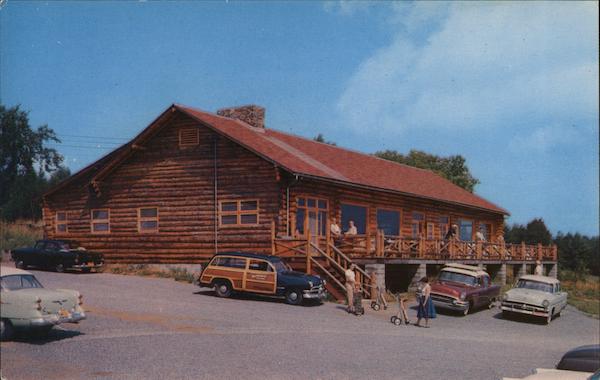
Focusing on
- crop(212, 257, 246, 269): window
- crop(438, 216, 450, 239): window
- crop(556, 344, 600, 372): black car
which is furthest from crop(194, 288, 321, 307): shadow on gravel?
crop(438, 216, 450, 239): window

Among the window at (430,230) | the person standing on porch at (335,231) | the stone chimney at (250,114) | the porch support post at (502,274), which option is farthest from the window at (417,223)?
the person standing on porch at (335,231)

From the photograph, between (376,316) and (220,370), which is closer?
(220,370)

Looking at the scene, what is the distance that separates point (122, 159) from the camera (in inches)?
1030

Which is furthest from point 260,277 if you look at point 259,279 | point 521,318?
point 521,318

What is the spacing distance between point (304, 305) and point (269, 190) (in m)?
6.24

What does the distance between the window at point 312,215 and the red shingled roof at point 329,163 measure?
58.6 inches

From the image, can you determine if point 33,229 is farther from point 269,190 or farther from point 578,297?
point 578,297

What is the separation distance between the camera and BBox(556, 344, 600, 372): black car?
42.3 ft

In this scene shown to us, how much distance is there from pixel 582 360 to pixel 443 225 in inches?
1035

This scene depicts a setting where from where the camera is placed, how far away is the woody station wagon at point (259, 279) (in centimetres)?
2108

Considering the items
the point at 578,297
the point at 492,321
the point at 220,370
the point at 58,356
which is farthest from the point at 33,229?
the point at 578,297

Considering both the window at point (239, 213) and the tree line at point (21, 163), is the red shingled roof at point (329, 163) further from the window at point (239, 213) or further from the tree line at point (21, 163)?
the tree line at point (21, 163)

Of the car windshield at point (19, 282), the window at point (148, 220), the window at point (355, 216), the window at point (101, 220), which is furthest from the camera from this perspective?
the window at point (355, 216)

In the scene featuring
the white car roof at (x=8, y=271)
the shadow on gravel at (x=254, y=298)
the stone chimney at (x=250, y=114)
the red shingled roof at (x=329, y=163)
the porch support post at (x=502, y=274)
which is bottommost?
the porch support post at (x=502, y=274)
